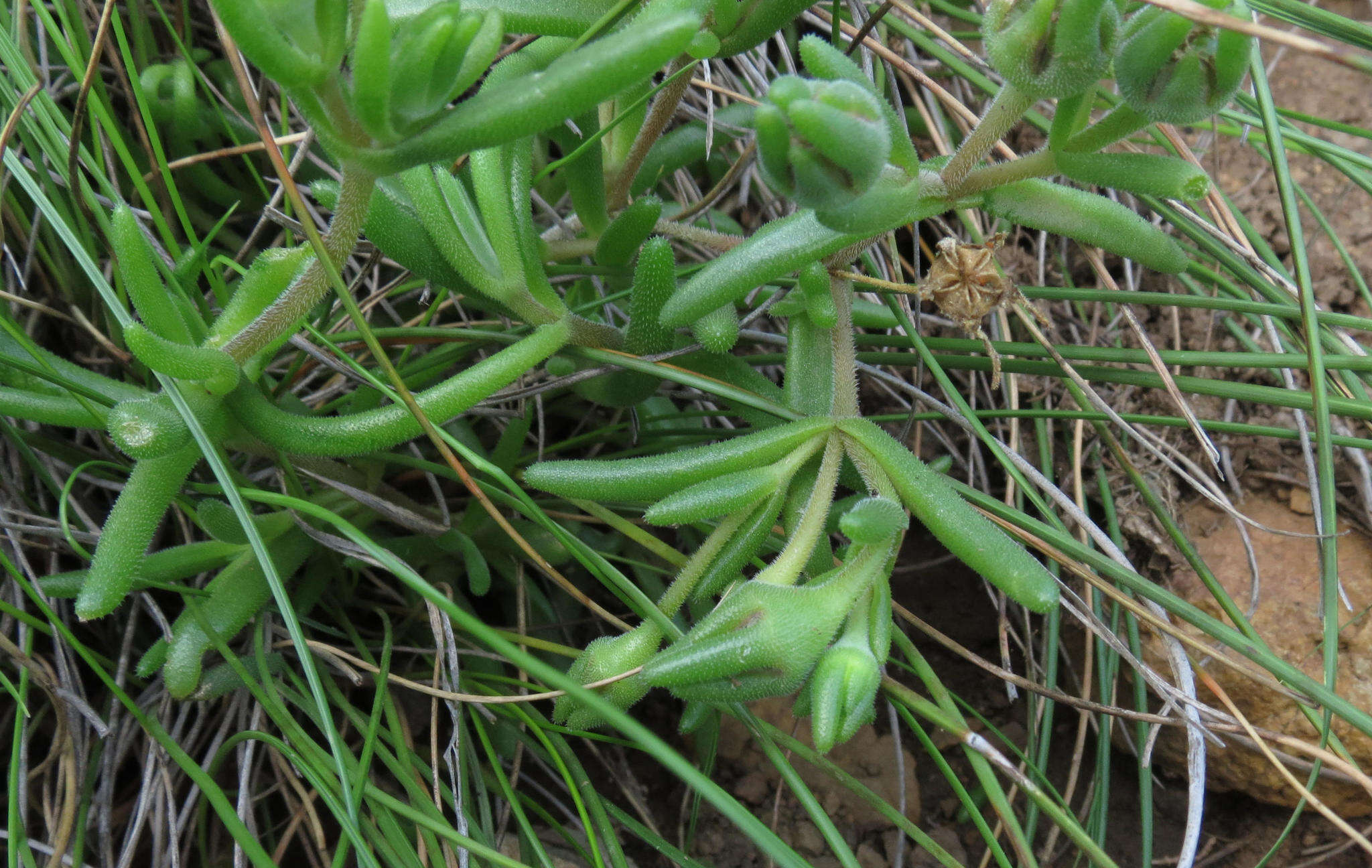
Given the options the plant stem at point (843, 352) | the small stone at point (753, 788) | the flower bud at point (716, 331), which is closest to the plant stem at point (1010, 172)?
the plant stem at point (843, 352)

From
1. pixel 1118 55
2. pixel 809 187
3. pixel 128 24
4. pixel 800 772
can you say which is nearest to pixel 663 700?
pixel 800 772

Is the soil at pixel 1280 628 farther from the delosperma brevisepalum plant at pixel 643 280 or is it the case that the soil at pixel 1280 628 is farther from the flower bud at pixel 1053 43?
the flower bud at pixel 1053 43

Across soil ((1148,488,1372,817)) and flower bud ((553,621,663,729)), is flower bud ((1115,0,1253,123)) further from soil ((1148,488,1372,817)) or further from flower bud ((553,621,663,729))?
soil ((1148,488,1372,817))

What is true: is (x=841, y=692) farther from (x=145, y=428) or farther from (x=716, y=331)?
(x=145, y=428)

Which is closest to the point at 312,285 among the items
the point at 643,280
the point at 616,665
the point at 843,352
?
the point at 643,280

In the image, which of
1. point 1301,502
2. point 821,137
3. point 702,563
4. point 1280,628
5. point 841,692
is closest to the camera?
point 821,137
